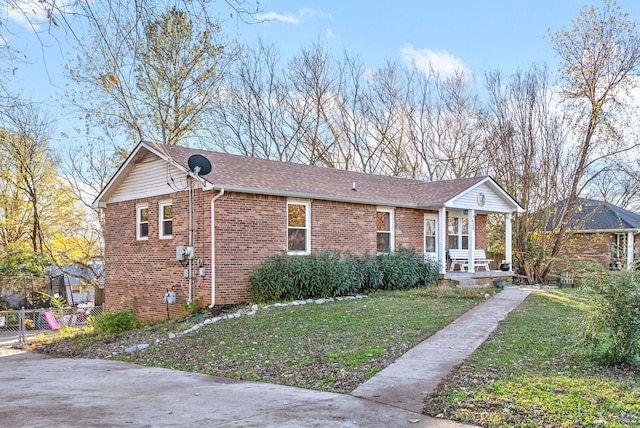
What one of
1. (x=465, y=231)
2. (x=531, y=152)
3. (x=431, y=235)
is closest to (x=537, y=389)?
(x=431, y=235)

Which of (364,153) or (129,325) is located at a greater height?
(364,153)

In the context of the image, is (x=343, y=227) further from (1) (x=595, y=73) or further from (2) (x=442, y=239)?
(1) (x=595, y=73)

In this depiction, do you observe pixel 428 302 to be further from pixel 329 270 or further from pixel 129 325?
pixel 129 325

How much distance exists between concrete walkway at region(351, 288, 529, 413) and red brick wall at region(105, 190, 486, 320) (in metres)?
5.83

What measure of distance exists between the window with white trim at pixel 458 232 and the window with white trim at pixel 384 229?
10.3 feet

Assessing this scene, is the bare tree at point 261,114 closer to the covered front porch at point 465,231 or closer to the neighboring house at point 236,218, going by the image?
the neighboring house at point 236,218

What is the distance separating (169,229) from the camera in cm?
1600

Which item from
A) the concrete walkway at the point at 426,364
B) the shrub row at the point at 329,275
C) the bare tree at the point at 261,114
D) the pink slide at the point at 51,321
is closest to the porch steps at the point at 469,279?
the shrub row at the point at 329,275

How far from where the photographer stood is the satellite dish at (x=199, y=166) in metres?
14.1

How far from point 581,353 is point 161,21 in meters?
6.84

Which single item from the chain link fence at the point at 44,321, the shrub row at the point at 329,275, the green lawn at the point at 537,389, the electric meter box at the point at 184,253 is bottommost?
the chain link fence at the point at 44,321

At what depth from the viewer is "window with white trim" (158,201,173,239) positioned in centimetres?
1593

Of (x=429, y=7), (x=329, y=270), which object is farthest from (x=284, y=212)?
(x=429, y=7)

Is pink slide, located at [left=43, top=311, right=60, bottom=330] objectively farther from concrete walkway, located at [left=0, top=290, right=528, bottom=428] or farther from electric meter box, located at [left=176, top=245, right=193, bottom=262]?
concrete walkway, located at [left=0, top=290, right=528, bottom=428]
